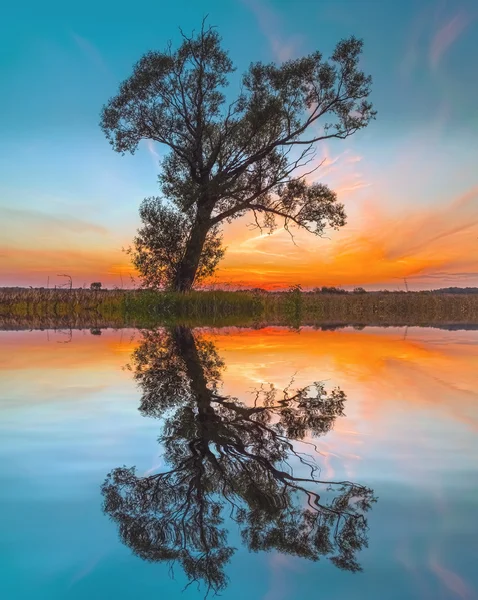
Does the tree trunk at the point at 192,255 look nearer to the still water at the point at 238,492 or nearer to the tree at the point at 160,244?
the tree at the point at 160,244

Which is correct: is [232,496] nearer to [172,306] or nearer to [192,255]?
[172,306]

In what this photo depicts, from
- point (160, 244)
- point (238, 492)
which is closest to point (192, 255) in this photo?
point (160, 244)

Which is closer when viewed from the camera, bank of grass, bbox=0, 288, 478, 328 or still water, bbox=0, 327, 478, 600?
still water, bbox=0, 327, 478, 600

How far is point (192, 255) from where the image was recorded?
2764cm

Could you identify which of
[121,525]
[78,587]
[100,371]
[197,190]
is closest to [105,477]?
[121,525]

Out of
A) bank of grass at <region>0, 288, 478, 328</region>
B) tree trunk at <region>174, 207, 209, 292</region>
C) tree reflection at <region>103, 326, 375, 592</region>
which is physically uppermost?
tree trunk at <region>174, 207, 209, 292</region>

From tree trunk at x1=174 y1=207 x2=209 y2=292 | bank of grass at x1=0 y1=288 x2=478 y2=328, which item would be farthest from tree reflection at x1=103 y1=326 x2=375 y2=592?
tree trunk at x1=174 y1=207 x2=209 y2=292

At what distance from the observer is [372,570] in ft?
5.74

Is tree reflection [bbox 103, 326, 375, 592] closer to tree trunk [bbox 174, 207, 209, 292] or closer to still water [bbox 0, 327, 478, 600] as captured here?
still water [bbox 0, 327, 478, 600]

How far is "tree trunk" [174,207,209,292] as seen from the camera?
27094 mm

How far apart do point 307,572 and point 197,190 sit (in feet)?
83.7

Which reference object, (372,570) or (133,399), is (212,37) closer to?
(133,399)

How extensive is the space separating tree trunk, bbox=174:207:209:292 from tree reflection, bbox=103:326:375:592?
23.4 m

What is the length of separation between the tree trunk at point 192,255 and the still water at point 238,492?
22.4 meters
